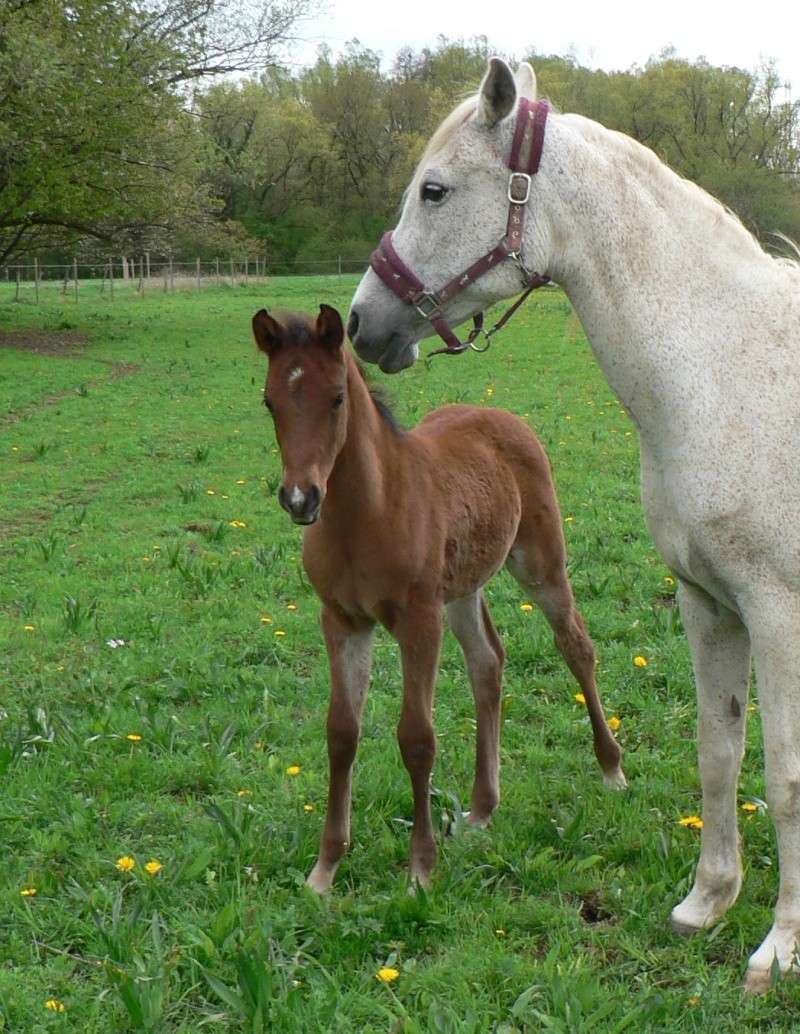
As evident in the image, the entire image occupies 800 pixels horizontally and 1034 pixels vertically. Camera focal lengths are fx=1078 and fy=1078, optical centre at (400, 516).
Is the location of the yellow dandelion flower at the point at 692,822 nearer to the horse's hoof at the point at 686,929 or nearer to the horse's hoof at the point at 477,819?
the horse's hoof at the point at 686,929

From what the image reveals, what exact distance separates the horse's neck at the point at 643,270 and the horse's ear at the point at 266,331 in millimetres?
841

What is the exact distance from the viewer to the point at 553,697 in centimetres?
501

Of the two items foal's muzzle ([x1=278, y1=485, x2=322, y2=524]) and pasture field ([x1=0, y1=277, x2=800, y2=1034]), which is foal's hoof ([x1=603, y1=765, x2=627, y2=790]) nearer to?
pasture field ([x1=0, y1=277, x2=800, y2=1034])

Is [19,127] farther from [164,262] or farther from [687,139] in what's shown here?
[687,139]

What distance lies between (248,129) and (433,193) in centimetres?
4802

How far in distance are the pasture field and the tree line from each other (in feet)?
7.07

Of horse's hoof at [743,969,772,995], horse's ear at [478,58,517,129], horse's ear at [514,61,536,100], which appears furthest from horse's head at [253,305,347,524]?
horse's hoof at [743,969,772,995]

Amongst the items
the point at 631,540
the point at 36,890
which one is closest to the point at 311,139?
the point at 631,540

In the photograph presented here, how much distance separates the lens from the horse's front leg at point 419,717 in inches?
141

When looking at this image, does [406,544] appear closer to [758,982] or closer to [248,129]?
[758,982]

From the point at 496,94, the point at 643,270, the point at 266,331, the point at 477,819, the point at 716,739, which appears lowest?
the point at 477,819

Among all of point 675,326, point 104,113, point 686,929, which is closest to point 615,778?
point 686,929

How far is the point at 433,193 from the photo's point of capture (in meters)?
2.92

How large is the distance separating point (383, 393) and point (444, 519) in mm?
527
